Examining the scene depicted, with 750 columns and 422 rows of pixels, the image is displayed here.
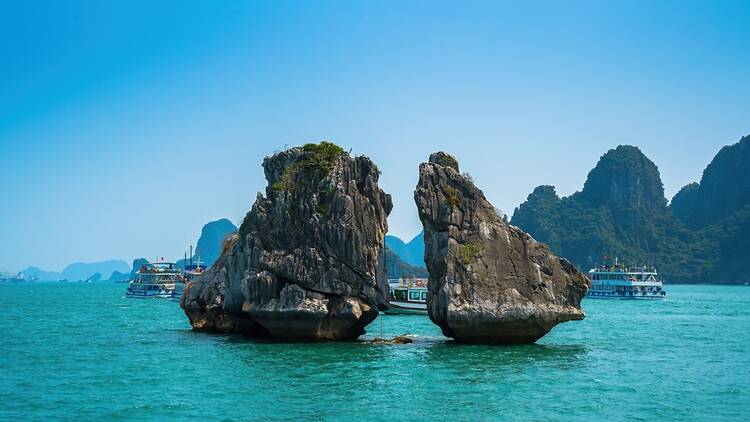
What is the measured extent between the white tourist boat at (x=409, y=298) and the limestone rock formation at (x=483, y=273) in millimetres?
34721

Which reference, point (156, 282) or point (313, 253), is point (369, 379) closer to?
point (313, 253)

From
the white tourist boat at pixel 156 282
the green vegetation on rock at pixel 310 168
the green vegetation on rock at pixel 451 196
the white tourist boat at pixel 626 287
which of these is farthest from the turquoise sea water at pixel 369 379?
the white tourist boat at pixel 626 287

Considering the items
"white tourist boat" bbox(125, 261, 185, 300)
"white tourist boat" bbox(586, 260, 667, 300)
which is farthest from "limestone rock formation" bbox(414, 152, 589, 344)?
"white tourist boat" bbox(125, 261, 185, 300)

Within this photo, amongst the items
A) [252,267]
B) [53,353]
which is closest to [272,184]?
[252,267]

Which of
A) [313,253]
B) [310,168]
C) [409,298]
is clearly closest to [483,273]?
[313,253]

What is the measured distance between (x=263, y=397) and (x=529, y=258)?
63.9 feet

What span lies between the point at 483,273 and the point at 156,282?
96.5m

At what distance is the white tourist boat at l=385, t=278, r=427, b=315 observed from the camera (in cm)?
8012

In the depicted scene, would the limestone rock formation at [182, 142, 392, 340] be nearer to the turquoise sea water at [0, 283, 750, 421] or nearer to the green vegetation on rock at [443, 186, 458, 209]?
the turquoise sea water at [0, 283, 750, 421]

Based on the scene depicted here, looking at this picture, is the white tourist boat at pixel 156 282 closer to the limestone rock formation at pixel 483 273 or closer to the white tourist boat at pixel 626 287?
the white tourist boat at pixel 626 287

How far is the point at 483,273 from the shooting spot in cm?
4225

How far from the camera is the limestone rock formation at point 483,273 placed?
41812 millimetres

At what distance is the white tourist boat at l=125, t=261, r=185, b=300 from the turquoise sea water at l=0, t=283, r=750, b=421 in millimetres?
72369

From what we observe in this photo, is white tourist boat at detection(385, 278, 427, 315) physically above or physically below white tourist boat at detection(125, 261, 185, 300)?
below
